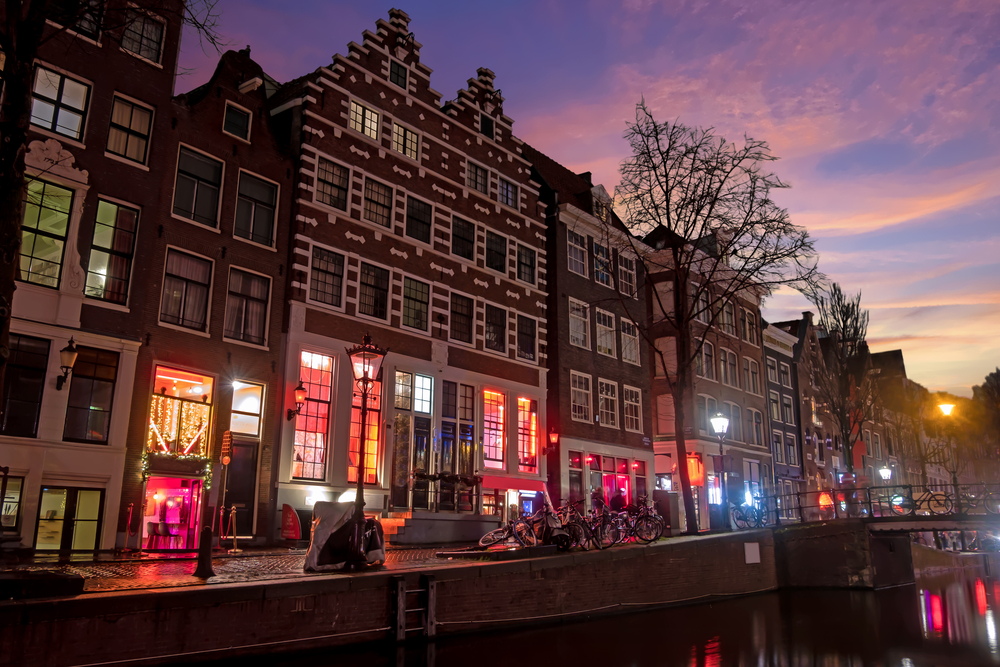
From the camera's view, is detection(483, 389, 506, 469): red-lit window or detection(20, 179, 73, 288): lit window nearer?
detection(20, 179, 73, 288): lit window

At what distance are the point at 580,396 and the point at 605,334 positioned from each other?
4.05 metres

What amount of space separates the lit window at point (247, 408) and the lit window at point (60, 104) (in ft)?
25.5

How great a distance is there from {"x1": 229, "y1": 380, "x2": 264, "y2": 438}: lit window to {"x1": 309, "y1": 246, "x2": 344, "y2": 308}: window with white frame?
346 centimetres

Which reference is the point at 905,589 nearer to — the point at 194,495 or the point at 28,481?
the point at 194,495

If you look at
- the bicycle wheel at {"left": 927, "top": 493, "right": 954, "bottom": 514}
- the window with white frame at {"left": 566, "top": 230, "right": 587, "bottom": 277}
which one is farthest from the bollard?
the window with white frame at {"left": 566, "top": 230, "right": 587, "bottom": 277}

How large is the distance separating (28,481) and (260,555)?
208 inches

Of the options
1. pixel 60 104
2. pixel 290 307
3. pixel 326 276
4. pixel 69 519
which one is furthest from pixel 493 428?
pixel 60 104

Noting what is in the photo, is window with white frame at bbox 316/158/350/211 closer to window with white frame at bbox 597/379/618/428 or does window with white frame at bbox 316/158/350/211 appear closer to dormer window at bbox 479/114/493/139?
dormer window at bbox 479/114/493/139

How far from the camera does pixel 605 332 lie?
37.4 meters

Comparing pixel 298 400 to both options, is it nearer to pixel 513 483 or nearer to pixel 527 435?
pixel 513 483

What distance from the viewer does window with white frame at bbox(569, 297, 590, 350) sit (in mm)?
35406

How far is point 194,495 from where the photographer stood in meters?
20.8

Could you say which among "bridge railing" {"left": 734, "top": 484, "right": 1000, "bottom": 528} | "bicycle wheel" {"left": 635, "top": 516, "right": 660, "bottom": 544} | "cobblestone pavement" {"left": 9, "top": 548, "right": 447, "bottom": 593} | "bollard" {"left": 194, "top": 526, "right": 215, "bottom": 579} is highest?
"bridge railing" {"left": 734, "top": 484, "right": 1000, "bottom": 528}

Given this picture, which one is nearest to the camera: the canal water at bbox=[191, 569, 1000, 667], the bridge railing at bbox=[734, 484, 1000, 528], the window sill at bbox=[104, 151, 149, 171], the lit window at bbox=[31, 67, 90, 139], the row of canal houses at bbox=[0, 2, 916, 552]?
the canal water at bbox=[191, 569, 1000, 667]
